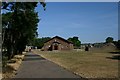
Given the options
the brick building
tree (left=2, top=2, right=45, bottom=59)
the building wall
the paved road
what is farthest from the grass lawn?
the building wall

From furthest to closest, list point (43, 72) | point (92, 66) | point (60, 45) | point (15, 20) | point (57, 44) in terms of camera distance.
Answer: point (60, 45)
point (57, 44)
point (15, 20)
point (92, 66)
point (43, 72)

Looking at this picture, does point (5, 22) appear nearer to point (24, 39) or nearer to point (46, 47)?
point (24, 39)

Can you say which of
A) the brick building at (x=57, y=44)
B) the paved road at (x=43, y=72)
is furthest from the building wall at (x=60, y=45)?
the paved road at (x=43, y=72)

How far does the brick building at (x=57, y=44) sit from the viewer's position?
129m

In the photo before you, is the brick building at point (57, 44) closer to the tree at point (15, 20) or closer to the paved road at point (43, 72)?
the tree at point (15, 20)

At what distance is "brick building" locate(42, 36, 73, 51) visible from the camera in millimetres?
129250

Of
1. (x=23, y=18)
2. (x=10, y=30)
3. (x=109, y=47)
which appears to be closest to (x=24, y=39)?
(x=10, y=30)

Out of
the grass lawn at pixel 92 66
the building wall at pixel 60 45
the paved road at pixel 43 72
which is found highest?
the building wall at pixel 60 45

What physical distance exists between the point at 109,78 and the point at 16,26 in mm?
29060

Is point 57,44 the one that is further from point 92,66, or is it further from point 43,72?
point 43,72

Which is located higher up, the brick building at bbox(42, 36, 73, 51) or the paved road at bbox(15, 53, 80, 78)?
the brick building at bbox(42, 36, 73, 51)

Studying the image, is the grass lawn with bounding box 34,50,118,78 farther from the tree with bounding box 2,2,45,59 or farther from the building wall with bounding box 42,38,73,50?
the building wall with bounding box 42,38,73,50

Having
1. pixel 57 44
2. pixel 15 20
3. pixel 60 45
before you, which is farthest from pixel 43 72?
pixel 60 45

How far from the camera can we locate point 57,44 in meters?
129
